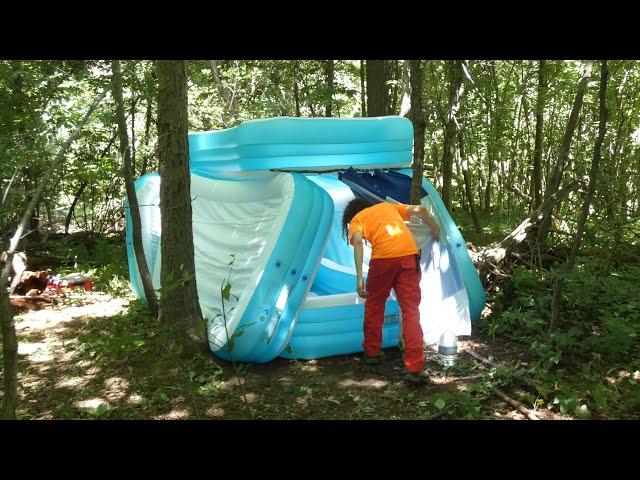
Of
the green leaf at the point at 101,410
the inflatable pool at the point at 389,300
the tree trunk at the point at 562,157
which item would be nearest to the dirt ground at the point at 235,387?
the green leaf at the point at 101,410

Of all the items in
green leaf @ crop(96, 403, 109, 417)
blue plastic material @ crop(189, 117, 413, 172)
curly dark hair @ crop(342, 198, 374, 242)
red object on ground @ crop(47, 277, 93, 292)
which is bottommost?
green leaf @ crop(96, 403, 109, 417)

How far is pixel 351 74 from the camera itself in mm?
12430

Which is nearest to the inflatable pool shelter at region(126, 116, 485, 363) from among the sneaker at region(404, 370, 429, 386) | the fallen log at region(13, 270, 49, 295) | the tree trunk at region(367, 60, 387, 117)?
the sneaker at region(404, 370, 429, 386)

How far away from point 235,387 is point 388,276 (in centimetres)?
134

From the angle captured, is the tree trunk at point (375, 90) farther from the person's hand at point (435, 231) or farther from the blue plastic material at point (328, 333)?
the blue plastic material at point (328, 333)

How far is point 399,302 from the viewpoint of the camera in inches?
157

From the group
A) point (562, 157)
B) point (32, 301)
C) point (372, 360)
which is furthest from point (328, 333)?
point (32, 301)

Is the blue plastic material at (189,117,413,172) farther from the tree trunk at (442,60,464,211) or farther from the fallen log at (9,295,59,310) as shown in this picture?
the tree trunk at (442,60,464,211)

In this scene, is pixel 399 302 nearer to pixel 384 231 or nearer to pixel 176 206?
pixel 384 231

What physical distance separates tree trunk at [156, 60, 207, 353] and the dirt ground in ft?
0.92

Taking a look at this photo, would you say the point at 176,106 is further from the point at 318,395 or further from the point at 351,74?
the point at 351,74

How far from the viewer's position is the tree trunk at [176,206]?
152 inches

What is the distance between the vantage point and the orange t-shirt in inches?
155

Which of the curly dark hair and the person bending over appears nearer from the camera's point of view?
the person bending over
